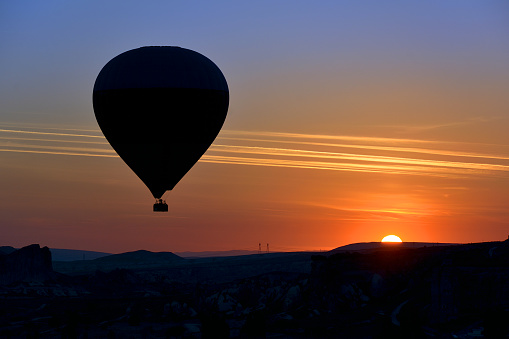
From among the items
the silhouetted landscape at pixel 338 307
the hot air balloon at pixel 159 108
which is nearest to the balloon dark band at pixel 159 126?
the hot air balloon at pixel 159 108

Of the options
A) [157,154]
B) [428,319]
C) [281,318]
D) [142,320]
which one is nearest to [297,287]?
[281,318]

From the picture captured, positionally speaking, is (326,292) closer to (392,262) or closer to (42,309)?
(392,262)

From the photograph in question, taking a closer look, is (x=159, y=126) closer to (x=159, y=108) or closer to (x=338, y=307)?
(x=159, y=108)

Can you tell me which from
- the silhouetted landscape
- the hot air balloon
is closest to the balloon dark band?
the hot air balloon

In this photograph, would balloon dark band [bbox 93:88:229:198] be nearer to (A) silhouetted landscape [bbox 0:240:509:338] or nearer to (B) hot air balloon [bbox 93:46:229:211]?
(B) hot air balloon [bbox 93:46:229:211]

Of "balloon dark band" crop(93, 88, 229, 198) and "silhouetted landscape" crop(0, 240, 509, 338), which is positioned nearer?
"balloon dark band" crop(93, 88, 229, 198)

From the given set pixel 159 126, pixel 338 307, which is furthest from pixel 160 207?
pixel 338 307

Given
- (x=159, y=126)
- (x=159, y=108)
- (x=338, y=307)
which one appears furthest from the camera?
(x=338, y=307)
